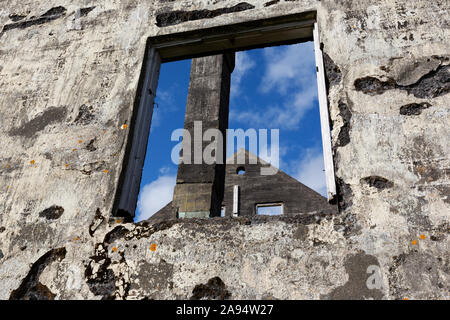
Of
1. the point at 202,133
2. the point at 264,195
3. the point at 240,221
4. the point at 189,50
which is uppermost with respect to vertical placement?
the point at 264,195

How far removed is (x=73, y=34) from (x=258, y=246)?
2.64 metres

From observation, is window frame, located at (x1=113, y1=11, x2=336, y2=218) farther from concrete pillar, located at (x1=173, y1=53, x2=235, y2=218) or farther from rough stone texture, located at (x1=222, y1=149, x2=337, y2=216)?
rough stone texture, located at (x1=222, y1=149, x2=337, y2=216)

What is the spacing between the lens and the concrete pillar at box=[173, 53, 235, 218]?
7543 mm

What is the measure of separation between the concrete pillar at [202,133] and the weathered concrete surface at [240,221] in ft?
14.2

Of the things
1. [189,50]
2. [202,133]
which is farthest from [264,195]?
[189,50]

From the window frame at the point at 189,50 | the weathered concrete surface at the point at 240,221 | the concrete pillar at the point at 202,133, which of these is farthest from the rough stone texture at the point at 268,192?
the weathered concrete surface at the point at 240,221

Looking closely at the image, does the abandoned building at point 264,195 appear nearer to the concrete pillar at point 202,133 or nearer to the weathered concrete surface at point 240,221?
the concrete pillar at point 202,133

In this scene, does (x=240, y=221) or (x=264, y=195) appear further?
(x=264, y=195)

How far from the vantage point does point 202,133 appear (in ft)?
27.8

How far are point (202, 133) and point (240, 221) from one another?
6.14 meters

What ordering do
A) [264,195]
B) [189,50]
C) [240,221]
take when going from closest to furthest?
[240,221] → [189,50] → [264,195]

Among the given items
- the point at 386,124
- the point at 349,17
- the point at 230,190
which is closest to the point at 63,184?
the point at 386,124

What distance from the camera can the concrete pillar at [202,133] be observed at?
297 inches

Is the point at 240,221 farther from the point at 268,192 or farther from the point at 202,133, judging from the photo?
the point at 268,192
